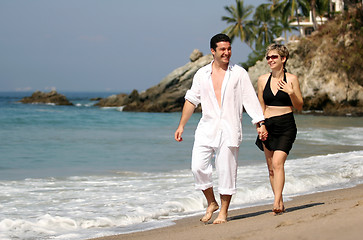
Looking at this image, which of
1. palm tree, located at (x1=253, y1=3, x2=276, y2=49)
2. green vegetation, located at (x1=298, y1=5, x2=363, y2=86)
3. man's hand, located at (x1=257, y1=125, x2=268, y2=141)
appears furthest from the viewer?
palm tree, located at (x1=253, y1=3, x2=276, y2=49)

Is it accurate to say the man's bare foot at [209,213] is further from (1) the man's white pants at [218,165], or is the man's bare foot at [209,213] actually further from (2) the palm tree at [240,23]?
A: (2) the palm tree at [240,23]

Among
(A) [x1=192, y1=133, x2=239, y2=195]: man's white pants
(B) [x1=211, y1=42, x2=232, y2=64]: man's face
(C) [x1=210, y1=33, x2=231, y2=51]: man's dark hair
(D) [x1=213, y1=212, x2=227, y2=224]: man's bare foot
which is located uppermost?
(C) [x1=210, y1=33, x2=231, y2=51]: man's dark hair

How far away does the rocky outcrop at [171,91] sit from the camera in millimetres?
48812

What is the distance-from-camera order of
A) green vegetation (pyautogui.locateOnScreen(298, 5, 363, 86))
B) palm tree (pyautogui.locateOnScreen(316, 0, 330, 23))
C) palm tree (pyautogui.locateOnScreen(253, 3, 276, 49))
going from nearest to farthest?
green vegetation (pyautogui.locateOnScreen(298, 5, 363, 86)) < palm tree (pyautogui.locateOnScreen(316, 0, 330, 23)) < palm tree (pyautogui.locateOnScreen(253, 3, 276, 49))

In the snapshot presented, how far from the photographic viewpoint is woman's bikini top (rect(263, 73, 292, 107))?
510 centimetres

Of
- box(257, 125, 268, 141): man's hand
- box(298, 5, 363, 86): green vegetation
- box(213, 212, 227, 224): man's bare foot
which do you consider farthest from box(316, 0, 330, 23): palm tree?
box(213, 212, 227, 224): man's bare foot

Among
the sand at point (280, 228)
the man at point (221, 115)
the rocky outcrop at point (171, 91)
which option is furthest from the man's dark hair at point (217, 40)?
the rocky outcrop at point (171, 91)

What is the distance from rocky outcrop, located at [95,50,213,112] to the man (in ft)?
142

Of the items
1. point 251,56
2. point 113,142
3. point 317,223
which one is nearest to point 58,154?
point 113,142

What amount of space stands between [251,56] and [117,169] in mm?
46322

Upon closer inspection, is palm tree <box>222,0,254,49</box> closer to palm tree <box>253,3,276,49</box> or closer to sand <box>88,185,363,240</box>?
palm tree <box>253,3,276,49</box>

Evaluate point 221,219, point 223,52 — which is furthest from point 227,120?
point 221,219

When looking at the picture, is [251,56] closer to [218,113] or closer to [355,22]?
[355,22]

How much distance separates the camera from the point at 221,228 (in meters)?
4.37
